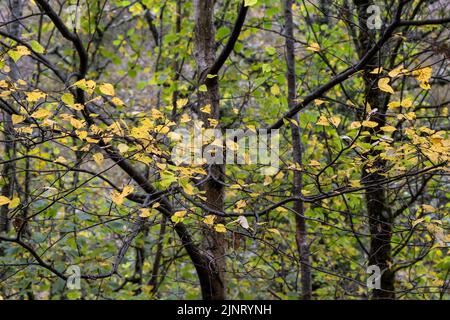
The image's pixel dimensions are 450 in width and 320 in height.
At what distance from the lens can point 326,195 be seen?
8.80 feet

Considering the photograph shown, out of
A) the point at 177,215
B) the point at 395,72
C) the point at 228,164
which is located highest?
the point at 228,164

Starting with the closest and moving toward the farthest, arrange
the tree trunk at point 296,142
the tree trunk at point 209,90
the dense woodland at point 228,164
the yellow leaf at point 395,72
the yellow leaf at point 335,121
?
the yellow leaf at point 395,72, the yellow leaf at point 335,121, the dense woodland at point 228,164, the tree trunk at point 209,90, the tree trunk at point 296,142

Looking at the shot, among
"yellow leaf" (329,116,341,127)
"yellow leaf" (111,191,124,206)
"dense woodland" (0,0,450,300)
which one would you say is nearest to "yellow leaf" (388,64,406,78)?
"dense woodland" (0,0,450,300)

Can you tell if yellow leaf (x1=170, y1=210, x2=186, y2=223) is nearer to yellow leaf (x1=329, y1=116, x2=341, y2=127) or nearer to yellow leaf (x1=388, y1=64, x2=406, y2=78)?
yellow leaf (x1=329, y1=116, x2=341, y2=127)

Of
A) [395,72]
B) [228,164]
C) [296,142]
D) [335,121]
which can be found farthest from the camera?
[228,164]

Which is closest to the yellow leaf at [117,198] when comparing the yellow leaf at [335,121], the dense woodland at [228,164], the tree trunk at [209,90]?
the dense woodland at [228,164]

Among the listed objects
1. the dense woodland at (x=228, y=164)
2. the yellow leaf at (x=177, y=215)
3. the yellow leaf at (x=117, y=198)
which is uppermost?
the dense woodland at (x=228, y=164)

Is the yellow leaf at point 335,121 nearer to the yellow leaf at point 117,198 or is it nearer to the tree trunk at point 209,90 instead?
the yellow leaf at point 117,198

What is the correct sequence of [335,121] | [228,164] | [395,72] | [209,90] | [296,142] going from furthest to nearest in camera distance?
[228,164] < [296,142] < [209,90] < [335,121] < [395,72]

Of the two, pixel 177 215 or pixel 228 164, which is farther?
pixel 228 164

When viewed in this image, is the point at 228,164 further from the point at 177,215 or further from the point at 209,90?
the point at 177,215

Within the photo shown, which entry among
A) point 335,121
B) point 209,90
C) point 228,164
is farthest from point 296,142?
point 335,121

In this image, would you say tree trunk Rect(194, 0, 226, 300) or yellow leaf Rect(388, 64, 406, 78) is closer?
yellow leaf Rect(388, 64, 406, 78)
